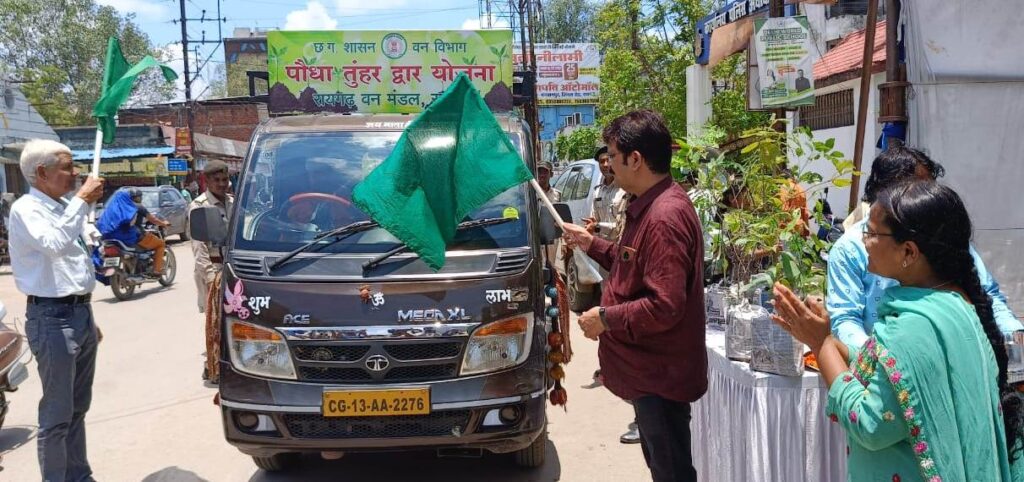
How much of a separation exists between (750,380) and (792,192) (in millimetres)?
963

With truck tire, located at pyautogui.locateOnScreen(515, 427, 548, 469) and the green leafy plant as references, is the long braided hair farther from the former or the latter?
truck tire, located at pyautogui.locateOnScreen(515, 427, 548, 469)

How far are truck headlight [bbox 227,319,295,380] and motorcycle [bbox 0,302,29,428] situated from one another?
7.54 ft

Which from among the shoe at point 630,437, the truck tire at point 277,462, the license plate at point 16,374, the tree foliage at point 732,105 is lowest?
the shoe at point 630,437

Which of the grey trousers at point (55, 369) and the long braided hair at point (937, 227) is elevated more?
the long braided hair at point (937, 227)

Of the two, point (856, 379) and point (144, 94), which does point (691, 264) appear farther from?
point (144, 94)

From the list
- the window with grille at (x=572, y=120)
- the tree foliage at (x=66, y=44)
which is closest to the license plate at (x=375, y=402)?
the window with grille at (x=572, y=120)

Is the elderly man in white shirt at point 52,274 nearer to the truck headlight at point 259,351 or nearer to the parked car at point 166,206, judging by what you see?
the truck headlight at point 259,351

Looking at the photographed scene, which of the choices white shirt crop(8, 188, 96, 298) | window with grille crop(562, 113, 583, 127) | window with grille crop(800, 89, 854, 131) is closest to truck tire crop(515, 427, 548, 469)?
white shirt crop(8, 188, 96, 298)

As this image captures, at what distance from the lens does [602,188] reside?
21.4 ft

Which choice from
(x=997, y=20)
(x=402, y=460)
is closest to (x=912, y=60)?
(x=997, y=20)

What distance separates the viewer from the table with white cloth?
2.91 metres

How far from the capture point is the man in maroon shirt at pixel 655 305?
2.61 m

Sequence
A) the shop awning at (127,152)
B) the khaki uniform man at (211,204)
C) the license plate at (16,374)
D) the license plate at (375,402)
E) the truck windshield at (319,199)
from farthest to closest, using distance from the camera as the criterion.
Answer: the shop awning at (127,152)
the khaki uniform man at (211,204)
the license plate at (16,374)
the truck windshield at (319,199)
the license plate at (375,402)

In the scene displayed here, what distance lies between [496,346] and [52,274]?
7.26 feet
